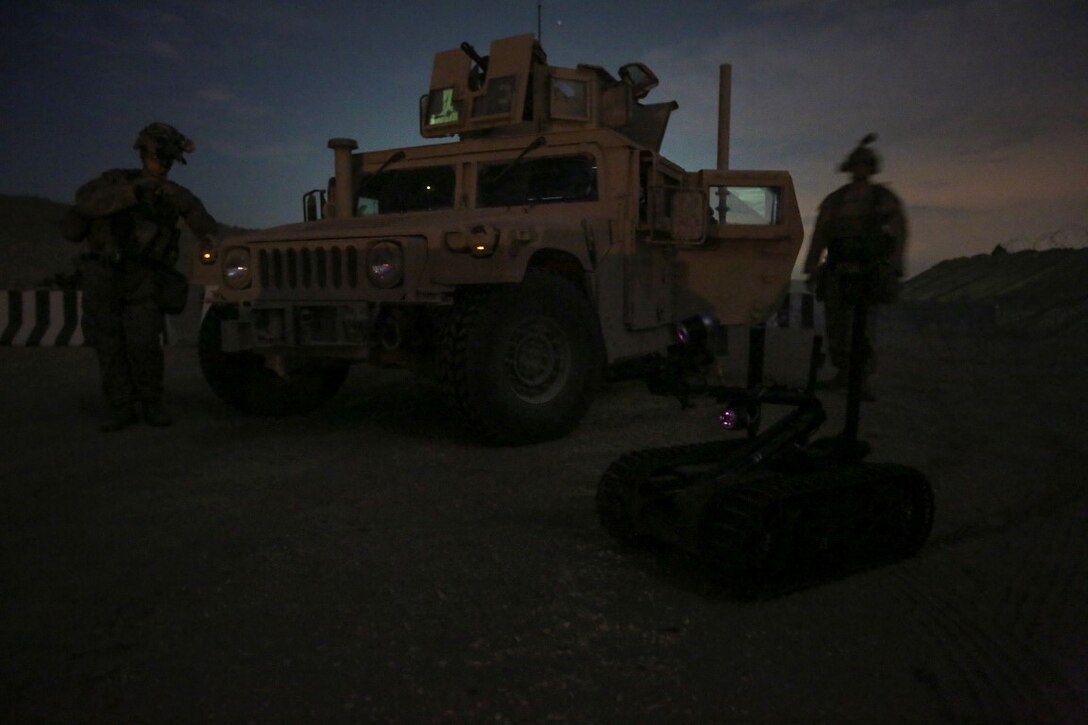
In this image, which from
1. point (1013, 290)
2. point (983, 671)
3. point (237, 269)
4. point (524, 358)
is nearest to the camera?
point (983, 671)

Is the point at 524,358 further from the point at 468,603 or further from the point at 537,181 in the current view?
the point at 468,603

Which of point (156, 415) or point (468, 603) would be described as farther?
point (156, 415)

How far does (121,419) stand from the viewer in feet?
15.2

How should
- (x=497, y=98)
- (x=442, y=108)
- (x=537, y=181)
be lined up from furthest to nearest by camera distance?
(x=442, y=108), (x=497, y=98), (x=537, y=181)

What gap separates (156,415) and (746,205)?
A: 402 centimetres

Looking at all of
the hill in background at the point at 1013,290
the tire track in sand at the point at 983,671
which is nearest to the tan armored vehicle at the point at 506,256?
the tire track in sand at the point at 983,671

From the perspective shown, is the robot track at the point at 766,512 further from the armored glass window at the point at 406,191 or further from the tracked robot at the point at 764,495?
the armored glass window at the point at 406,191

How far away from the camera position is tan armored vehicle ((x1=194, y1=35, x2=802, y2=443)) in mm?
4023

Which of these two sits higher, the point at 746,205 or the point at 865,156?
the point at 865,156

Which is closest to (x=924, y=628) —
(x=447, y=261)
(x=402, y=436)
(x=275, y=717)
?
(x=275, y=717)

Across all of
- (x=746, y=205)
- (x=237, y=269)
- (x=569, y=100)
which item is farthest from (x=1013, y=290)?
(x=237, y=269)

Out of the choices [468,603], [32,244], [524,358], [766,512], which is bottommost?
[468,603]

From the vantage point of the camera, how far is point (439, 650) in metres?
1.90

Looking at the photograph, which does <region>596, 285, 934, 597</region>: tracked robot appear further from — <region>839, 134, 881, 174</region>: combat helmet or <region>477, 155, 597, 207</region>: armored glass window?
<region>839, 134, 881, 174</region>: combat helmet
